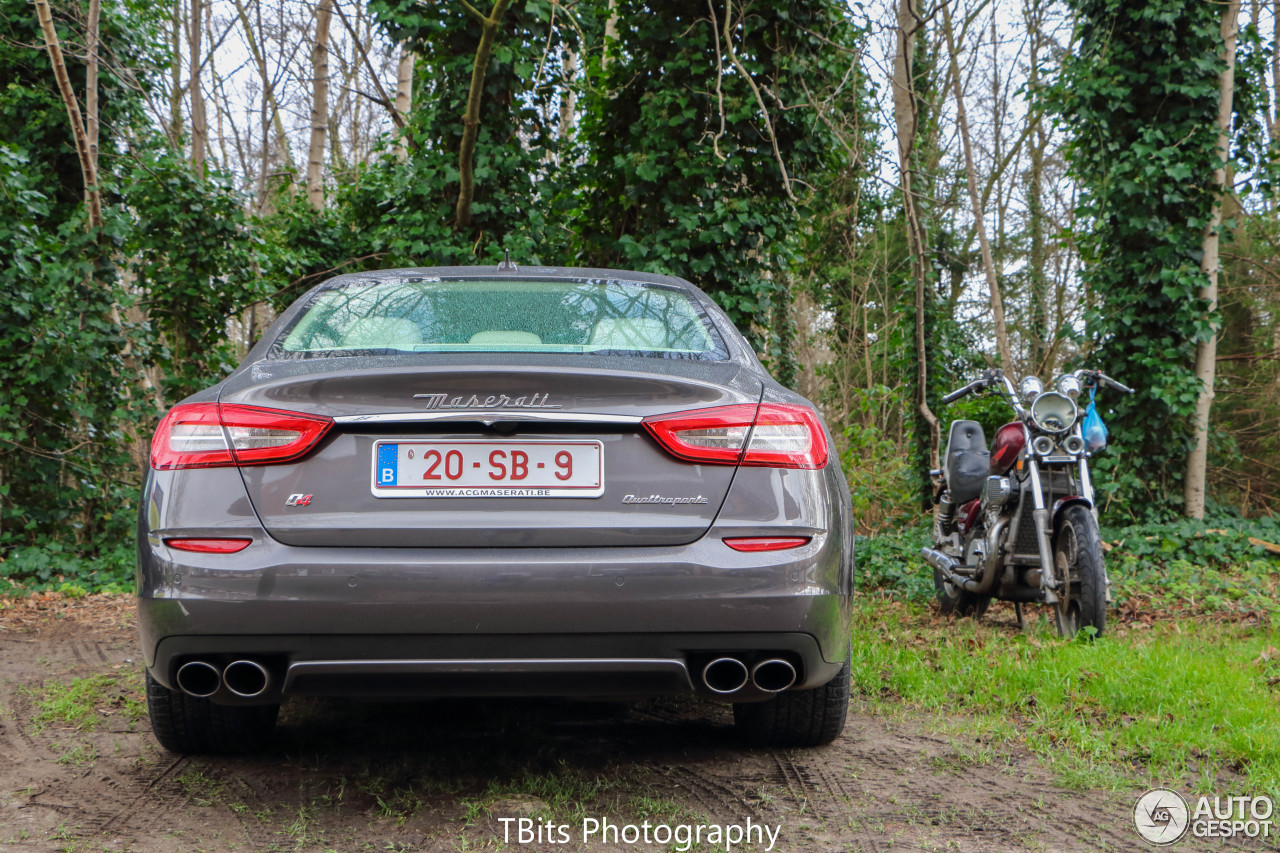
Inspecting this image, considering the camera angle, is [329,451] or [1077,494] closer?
[329,451]

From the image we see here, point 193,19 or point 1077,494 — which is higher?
point 193,19

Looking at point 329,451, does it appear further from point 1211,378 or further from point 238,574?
point 1211,378

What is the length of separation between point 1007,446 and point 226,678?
14.1ft

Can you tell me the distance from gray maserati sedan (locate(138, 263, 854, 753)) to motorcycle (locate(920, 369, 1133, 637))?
2.85 m

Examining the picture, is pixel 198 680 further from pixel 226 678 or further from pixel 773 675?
pixel 773 675

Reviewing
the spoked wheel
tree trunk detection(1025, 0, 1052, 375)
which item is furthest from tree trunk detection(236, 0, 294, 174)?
the spoked wheel

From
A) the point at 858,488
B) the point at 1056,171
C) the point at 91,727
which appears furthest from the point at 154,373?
the point at 1056,171

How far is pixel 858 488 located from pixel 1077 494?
661cm

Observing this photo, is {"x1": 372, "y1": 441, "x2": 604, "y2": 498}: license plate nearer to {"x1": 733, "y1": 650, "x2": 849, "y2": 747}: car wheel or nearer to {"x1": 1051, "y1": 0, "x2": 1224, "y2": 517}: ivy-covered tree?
{"x1": 733, "y1": 650, "x2": 849, "y2": 747}: car wheel

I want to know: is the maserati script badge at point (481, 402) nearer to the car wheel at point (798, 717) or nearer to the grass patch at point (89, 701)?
the car wheel at point (798, 717)

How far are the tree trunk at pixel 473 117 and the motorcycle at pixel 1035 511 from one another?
4.61 metres

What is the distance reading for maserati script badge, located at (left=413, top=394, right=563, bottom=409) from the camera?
254 centimetres

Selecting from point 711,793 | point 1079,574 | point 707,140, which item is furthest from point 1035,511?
point 707,140

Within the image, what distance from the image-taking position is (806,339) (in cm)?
2083
